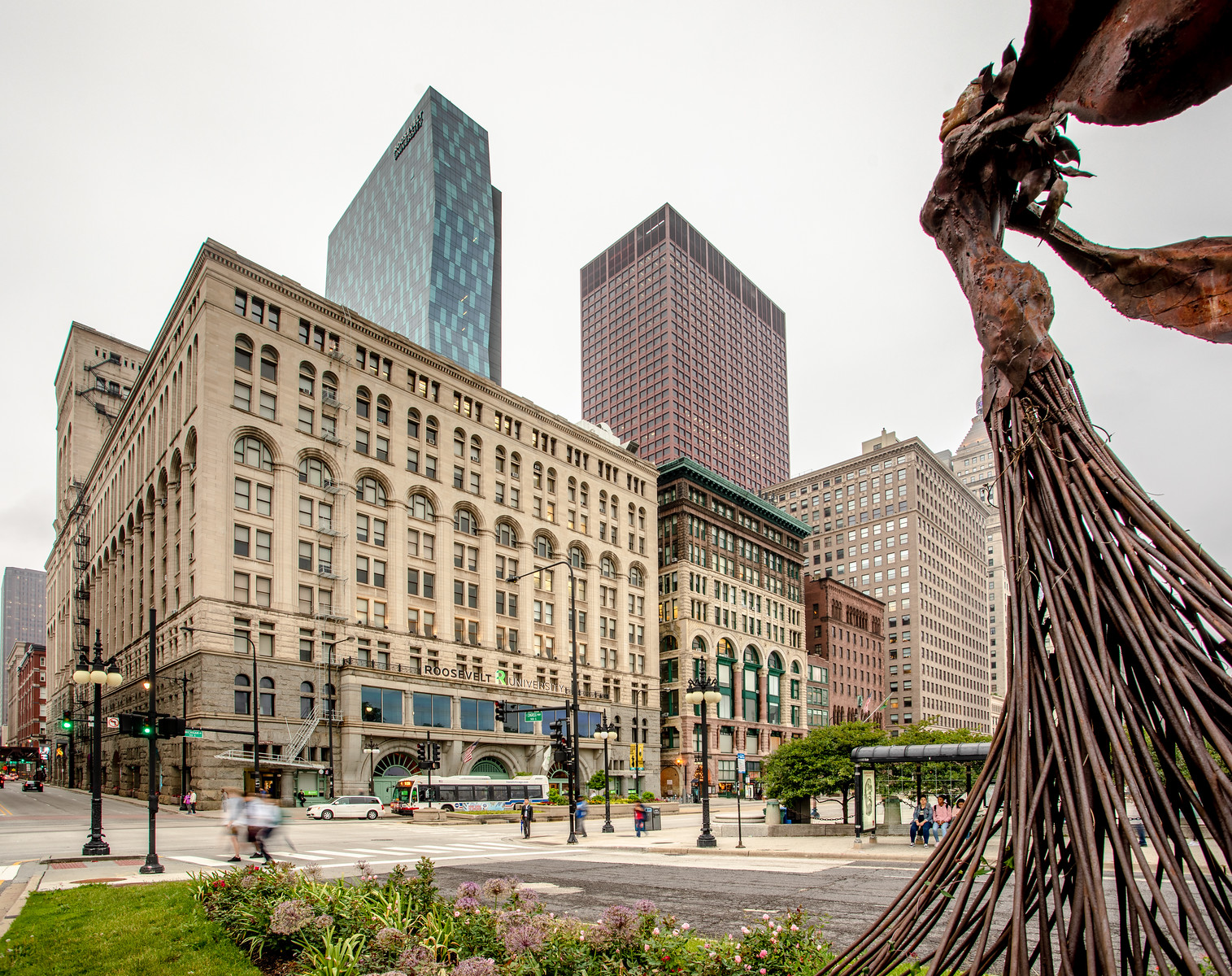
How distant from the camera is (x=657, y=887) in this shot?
54.6 ft

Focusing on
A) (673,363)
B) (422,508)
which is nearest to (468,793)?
(422,508)

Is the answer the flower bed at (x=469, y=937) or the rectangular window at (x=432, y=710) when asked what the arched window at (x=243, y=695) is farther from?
the flower bed at (x=469, y=937)

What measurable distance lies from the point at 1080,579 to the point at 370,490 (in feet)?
214

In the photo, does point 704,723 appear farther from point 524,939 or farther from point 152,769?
point 524,939

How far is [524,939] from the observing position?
726 centimetres

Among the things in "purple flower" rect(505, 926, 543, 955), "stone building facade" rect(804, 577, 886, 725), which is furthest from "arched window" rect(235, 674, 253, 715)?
"stone building facade" rect(804, 577, 886, 725)

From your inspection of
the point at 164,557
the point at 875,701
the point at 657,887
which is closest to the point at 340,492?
the point at 164,557

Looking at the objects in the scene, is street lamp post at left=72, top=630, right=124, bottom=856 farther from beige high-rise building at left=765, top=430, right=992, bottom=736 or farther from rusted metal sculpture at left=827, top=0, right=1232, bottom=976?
beige high-rise building at left=765, top=430, right=992, bottom=736

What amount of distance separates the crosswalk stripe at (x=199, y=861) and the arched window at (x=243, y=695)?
31.4 m

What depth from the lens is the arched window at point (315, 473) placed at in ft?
200

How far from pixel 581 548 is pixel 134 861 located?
61.5m

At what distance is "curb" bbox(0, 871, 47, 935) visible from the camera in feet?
38.6

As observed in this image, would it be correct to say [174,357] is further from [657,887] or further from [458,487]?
[657,887]

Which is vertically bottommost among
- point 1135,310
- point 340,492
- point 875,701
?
point 875,701
